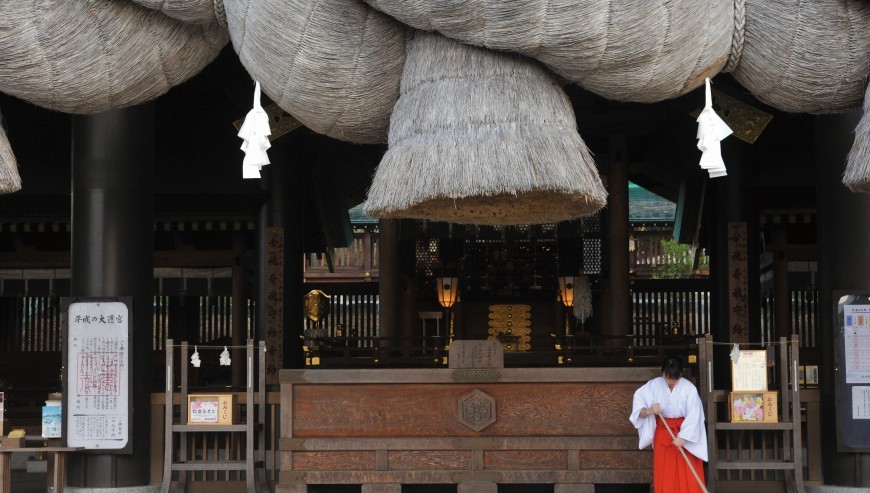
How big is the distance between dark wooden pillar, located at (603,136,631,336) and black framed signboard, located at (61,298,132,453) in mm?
7166

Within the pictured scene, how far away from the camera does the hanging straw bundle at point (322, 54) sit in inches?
145

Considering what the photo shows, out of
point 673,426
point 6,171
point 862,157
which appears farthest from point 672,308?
point 6,171

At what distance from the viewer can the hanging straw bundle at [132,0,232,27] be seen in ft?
13.0

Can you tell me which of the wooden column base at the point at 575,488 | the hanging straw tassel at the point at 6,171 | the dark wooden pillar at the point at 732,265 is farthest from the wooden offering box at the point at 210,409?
the dark wooden pillar at the point at 732,265

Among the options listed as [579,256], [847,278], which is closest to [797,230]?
[579,256]

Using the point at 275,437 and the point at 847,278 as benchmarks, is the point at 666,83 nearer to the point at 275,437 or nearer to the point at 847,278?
the point at 847,278

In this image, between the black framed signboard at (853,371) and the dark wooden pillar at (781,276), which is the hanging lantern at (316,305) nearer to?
the dark wooden pillar at (781,276)

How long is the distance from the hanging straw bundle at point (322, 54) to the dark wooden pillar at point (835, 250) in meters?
5.05

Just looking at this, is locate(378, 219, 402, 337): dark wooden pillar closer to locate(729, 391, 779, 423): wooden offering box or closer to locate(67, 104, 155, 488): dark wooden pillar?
locate(67, 104, 155, 488): dark wooden pillar

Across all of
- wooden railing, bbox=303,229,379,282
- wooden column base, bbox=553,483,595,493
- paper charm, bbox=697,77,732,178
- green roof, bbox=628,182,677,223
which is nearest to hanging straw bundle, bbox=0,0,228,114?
paper charm, bbox=697,77,732,178

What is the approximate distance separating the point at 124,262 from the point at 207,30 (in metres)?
4.62

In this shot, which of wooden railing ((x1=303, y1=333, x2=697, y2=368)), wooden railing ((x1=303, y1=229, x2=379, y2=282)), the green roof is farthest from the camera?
wooden railing ((x1=303, y1=229, x2=379, y2=282))

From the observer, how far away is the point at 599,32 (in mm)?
3480

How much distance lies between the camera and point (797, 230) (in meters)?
14.2
